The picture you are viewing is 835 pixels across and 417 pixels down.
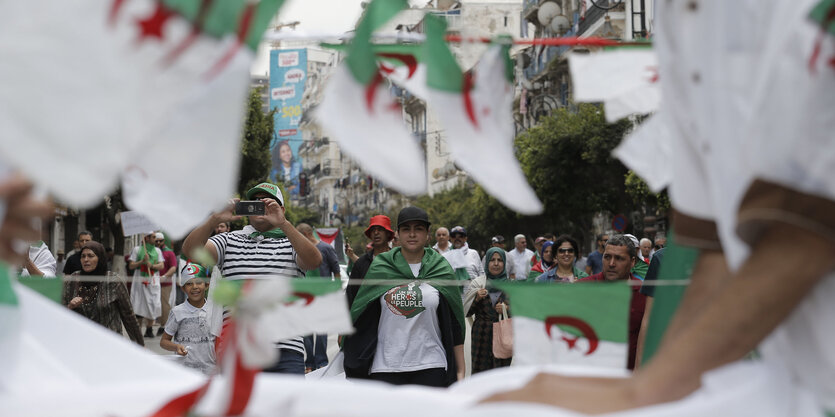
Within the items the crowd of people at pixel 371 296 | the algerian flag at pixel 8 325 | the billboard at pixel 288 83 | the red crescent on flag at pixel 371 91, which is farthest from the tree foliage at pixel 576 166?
the algerian flag at pixel 8 325

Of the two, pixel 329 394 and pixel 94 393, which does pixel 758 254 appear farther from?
pixel 94 393

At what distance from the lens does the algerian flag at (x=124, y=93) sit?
113cm

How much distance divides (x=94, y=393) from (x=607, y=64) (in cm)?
129

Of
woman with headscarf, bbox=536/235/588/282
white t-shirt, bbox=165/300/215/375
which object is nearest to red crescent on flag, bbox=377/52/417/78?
white t-shirt, bbox=165/300/215/375

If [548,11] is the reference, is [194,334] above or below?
below

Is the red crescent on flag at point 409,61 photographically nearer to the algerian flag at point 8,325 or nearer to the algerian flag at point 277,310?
the algerian flag at point 277,310

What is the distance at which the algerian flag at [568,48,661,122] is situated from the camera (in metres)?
2.07

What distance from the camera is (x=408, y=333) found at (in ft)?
19.1

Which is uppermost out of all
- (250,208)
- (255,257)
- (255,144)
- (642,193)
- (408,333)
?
(250,208)

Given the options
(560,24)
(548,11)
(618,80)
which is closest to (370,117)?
(618,80)

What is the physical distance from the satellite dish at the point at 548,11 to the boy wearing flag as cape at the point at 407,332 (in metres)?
37.9

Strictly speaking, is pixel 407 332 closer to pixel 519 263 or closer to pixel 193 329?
pixel 193 329

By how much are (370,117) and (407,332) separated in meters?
4.24

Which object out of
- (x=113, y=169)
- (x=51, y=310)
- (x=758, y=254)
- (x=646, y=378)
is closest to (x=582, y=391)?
(x=646, y=378)
